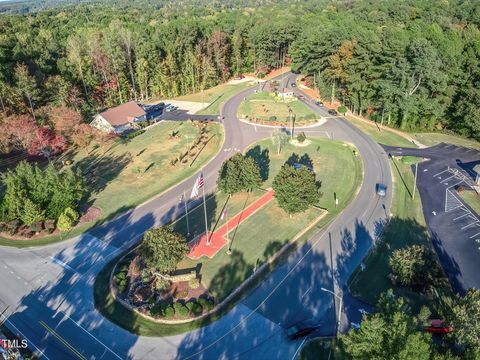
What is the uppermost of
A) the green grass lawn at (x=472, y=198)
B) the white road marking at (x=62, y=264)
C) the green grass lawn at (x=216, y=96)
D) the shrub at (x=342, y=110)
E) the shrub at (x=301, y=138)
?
the green grass lawn at (x=472, y=198)

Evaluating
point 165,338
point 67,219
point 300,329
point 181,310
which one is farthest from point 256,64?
point 165,338

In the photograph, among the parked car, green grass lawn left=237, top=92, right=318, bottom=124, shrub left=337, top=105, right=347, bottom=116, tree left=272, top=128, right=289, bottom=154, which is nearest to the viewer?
the parked car

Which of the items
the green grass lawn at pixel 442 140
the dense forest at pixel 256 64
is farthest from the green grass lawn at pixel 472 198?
the dense forest at pixel 256 64

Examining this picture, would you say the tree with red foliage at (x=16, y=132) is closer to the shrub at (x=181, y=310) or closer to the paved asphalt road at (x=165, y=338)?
the paved asphalt road at (x=165, y=338)

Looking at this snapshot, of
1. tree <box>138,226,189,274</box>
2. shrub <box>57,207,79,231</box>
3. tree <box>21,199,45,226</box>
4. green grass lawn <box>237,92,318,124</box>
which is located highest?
tree <box>138,226,189,274</box>

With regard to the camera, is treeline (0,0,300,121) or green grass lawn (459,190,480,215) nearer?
green grass lawn (459,190,480,215)

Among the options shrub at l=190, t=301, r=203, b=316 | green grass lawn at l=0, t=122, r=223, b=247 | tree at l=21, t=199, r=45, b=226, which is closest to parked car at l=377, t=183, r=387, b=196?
green grass lawn at l=0, t=122, r=223, b=247

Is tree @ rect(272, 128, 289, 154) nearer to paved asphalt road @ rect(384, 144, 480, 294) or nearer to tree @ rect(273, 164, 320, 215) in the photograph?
tree @ rect(273, 164, 320, 215)
